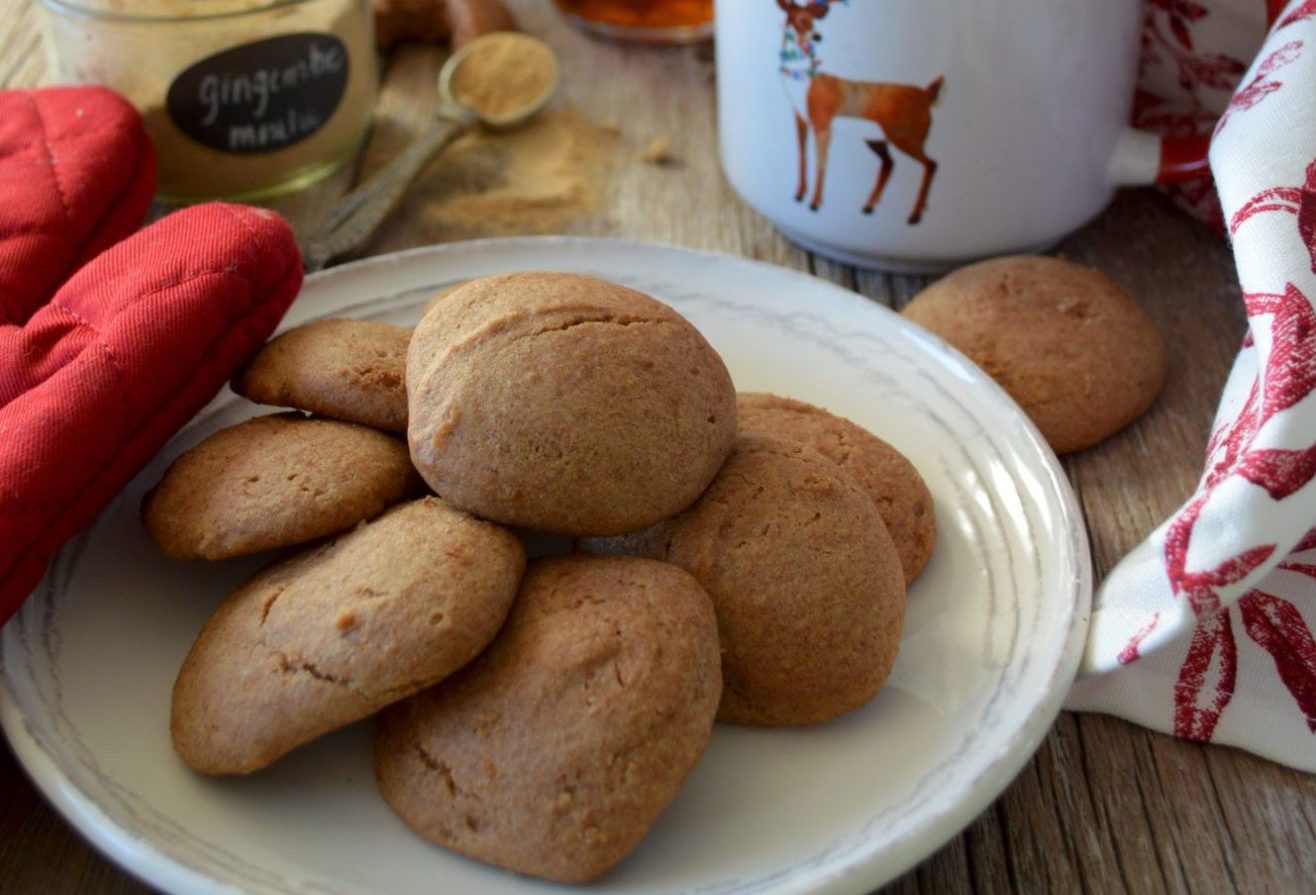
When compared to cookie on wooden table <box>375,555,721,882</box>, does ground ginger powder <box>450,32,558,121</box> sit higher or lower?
lower

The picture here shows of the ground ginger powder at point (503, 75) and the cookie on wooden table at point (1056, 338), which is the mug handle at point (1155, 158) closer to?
the cookie on wooden table at point (1056, 338)

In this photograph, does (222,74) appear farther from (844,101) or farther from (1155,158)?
(1155,158)

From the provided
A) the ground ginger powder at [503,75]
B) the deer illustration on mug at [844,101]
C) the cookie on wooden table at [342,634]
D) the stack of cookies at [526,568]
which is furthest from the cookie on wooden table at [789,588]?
the ground ginger powder at [503,75]

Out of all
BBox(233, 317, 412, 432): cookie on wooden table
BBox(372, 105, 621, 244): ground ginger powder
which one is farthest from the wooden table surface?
BBox(233, 317, 412, 432): cookie on wooden table

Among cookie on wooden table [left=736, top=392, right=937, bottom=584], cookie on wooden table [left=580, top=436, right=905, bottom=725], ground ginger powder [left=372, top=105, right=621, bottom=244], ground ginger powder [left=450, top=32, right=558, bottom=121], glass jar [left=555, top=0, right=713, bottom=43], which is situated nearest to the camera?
cookie on wooden table [left=580, top=436, right=905, bottom=725]

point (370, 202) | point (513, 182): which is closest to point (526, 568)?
point (370, 202)

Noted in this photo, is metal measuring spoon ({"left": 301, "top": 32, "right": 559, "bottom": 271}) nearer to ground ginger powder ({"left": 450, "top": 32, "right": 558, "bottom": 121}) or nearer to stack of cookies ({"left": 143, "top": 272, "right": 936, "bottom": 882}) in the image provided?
ground ginger powder ({"left": 450, "top": 32, "right": 558, "bottom": 121})

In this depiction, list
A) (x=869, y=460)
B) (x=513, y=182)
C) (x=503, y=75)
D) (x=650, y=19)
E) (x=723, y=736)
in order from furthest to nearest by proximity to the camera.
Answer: (x=650, y=19)
(x=503, y=75)
(x=513, y=182)
(x=869, y=460)
(x=723, y=736)
